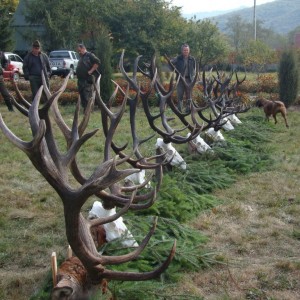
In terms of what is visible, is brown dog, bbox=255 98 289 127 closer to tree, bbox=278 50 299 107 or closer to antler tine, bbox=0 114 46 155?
tree, bbox=278 50 299 107

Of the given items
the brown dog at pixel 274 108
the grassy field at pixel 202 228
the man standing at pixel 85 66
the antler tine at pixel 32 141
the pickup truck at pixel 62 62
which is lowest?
the pickup truck at pixel 62 62

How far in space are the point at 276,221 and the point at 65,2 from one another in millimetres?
32707

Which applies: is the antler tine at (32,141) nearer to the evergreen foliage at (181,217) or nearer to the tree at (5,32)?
the evergreen foliage at (181,217)

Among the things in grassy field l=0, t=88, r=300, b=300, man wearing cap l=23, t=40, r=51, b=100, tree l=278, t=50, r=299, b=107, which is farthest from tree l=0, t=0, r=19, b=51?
grassy field l=0, t=88, r=300, b=300

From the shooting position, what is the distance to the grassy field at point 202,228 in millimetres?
3699

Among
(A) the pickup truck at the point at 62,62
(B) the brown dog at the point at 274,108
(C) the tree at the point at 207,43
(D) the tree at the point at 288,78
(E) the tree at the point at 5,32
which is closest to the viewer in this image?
(B) the brown dog at the point at 274,108

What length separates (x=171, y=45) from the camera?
3322cm

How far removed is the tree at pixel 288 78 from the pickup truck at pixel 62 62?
45.3 ft

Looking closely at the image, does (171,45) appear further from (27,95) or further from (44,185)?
(44,185)

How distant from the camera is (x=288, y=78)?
52.1ft

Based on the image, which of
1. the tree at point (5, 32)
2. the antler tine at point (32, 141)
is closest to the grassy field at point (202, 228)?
the antler tine at point (32, 141)

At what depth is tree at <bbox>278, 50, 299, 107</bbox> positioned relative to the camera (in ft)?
52.1

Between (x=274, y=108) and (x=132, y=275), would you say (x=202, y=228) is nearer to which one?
(x=132, y=275)

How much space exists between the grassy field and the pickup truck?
785 inches
